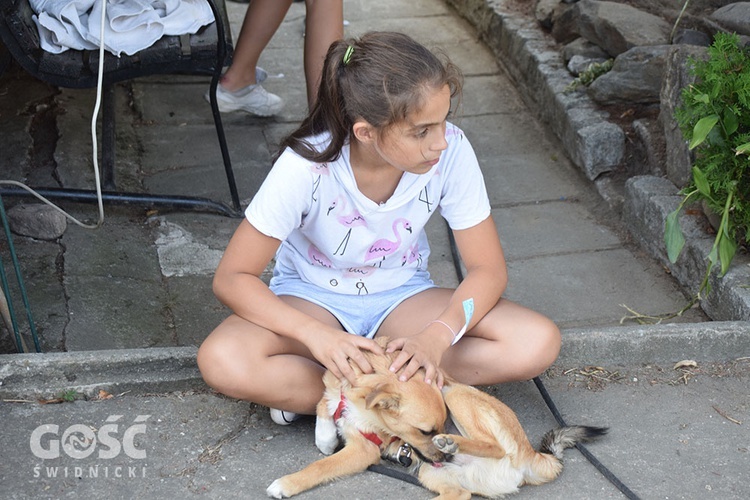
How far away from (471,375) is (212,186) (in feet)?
5.92

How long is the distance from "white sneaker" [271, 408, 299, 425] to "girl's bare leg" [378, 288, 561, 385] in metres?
0.32

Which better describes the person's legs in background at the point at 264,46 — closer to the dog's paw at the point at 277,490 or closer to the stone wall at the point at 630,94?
the stone wall at the point at 630,94

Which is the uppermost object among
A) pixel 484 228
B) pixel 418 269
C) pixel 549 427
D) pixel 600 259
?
pixel 484 228

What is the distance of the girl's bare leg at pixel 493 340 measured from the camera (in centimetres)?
220

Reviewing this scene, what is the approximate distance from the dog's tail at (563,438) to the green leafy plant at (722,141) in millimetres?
768

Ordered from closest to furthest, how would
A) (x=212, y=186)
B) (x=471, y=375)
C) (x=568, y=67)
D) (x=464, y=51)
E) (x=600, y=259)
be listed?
(x=471, y=375)
(x=600, y=259)
(x=212, y=186)
(x=568, y=67)
(x=464, y=51)

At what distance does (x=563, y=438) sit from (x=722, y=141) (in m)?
1.11

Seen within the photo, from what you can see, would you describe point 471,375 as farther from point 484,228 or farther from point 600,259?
point 600,259

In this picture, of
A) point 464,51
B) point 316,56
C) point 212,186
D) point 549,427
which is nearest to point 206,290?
point 212,186

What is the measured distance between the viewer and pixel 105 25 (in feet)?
9.71

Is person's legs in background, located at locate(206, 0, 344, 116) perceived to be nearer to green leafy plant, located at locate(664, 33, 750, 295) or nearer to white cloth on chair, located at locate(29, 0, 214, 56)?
white cloth on chair, located at locate(29, 0, 214, 56)

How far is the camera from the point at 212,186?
368 cm

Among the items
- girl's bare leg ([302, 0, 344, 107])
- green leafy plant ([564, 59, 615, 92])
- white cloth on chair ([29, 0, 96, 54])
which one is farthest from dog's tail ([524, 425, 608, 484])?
green leafy plant ([564, 59, 615, 92])

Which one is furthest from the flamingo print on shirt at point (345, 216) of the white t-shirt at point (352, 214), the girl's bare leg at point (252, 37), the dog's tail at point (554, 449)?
the girl's bare leg at point (252, 37)
